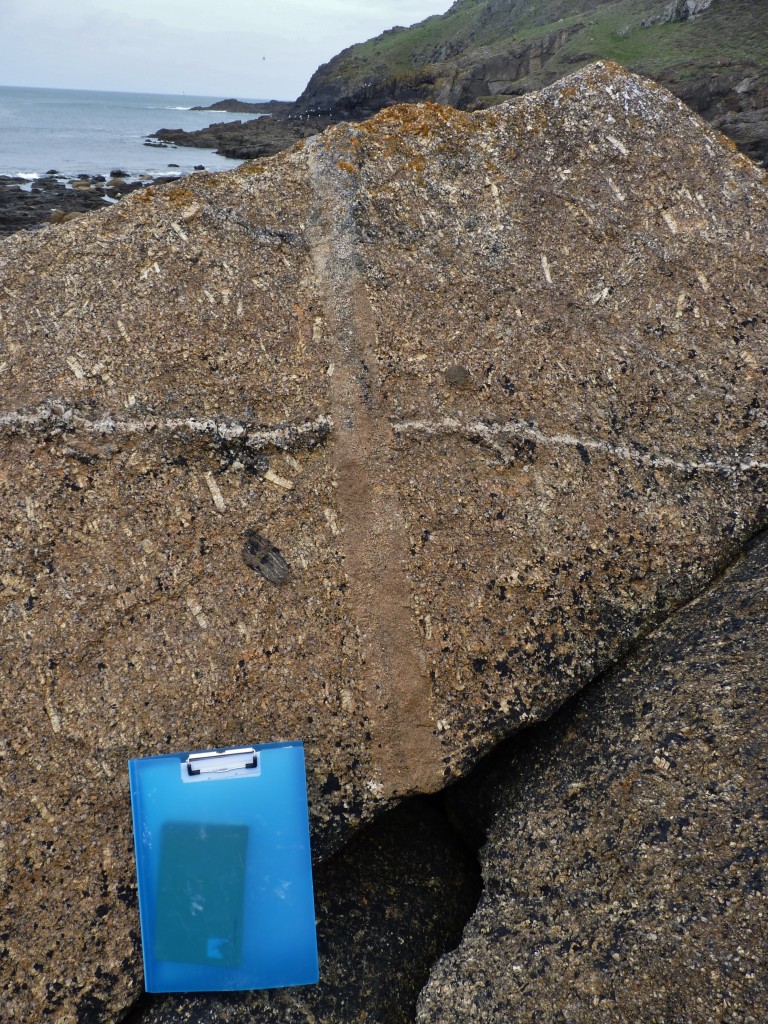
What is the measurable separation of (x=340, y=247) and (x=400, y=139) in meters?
0.62

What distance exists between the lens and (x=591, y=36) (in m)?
43.9

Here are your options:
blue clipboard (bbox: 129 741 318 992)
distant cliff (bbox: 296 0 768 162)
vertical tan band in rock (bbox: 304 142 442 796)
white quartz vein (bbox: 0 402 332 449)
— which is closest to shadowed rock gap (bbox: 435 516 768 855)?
vertical tan band in rock (bbox: 304 142 442 796)

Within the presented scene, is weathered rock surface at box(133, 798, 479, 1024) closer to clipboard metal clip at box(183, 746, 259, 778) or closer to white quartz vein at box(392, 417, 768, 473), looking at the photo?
clipboard metal clip at box(183, 746, 259, 778)

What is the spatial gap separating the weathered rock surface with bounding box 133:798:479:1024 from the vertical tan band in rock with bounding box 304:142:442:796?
36 centimetres

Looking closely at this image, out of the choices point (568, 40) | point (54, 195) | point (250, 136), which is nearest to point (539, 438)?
point (54, 195)

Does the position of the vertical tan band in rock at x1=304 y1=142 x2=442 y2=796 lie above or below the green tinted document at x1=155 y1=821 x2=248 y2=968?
above

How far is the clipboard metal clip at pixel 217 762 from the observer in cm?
222

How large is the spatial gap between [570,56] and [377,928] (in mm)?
49753

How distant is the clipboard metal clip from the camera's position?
2.22m

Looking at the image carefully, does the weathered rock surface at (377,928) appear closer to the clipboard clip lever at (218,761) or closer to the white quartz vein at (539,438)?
the clipboard clip lever at (218,761)

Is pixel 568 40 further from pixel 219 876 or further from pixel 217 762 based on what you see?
pixel 219 876

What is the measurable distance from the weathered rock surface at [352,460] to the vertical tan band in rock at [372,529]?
0.01 metres

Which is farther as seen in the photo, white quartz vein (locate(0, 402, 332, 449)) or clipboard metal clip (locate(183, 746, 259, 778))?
white quartz vein (locate(0, 402, 332, 449))

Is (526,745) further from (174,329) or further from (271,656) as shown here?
(174,329)
